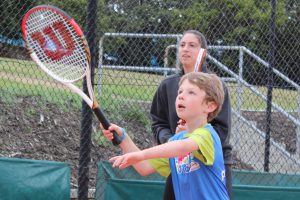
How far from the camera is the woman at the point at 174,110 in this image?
404 cm

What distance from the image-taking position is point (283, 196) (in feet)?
17.7

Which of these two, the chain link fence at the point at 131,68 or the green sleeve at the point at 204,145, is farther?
the chain link fence at the point at 131,68

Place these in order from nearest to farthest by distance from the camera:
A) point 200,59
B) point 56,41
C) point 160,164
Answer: point 160,164 < point 200,59 < point 56,41

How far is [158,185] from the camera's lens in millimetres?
5043

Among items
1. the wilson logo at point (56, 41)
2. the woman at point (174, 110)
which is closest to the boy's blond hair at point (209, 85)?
the woman at point (174, 110)

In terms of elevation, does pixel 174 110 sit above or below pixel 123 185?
above

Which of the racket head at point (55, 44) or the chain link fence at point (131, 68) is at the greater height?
the racket head at point (55, 44)

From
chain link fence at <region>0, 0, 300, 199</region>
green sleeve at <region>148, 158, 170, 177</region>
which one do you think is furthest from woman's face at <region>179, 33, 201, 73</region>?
chain link fence at <region>0, 0, 300, 199</region>

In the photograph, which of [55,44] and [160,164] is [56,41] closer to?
[55,44]

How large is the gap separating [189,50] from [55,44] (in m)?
0.99

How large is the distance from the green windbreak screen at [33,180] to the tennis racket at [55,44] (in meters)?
0.88

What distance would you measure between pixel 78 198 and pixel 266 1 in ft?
11.5

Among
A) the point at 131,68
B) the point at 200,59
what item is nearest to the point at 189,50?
the point at 200,59

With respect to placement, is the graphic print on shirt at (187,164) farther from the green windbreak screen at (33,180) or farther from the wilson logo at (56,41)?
the green windbreak screen at (33,180)
